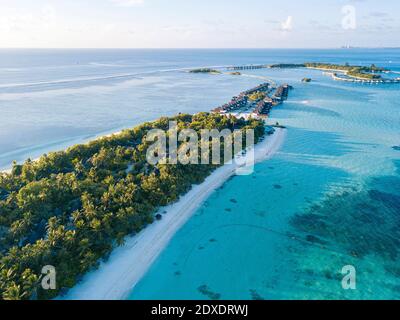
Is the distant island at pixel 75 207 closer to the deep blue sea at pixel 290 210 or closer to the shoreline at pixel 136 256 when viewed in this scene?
the shoreline at pixel 136 256

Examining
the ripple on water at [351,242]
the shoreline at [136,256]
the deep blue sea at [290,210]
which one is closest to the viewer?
the shoreline at [136,256]

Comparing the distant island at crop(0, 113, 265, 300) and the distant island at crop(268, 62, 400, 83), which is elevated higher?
the distant island at crop(268, 62, 400, 83)

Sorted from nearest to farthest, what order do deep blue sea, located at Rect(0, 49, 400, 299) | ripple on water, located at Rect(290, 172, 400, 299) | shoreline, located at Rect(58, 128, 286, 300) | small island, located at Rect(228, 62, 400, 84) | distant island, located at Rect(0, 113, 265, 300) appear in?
distant island, located at Rect(0, 113, 265, 300) < shoreline, located at Rect(58, 128, 286, 300) < ripple on water, located at Rect(290, 172, 400, 299) < deep blue sea, located at Rect(0, 49, 400, 299) < small island, located at Rect(228, 62, 400, 84)

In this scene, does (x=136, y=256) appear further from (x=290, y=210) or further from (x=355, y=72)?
(x=355, y=72)

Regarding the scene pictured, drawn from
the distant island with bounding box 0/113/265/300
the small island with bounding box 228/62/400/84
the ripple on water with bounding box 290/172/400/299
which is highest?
the small island with bounding box 228/62/400/84

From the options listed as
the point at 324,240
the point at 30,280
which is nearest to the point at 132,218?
the point at 30,280

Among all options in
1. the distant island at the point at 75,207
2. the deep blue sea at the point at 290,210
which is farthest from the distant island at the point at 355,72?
the distant island at the point at 75,207

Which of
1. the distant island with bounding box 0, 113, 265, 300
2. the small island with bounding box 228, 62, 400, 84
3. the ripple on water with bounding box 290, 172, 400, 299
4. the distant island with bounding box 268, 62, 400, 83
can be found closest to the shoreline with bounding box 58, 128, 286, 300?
the distant island with bounding box 0, 113, 265, 300

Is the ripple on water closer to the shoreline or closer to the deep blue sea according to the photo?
the deep blue sea

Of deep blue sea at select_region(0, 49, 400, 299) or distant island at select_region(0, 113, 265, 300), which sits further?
deep blue sea at select_region(0, 49, 400, 299)
